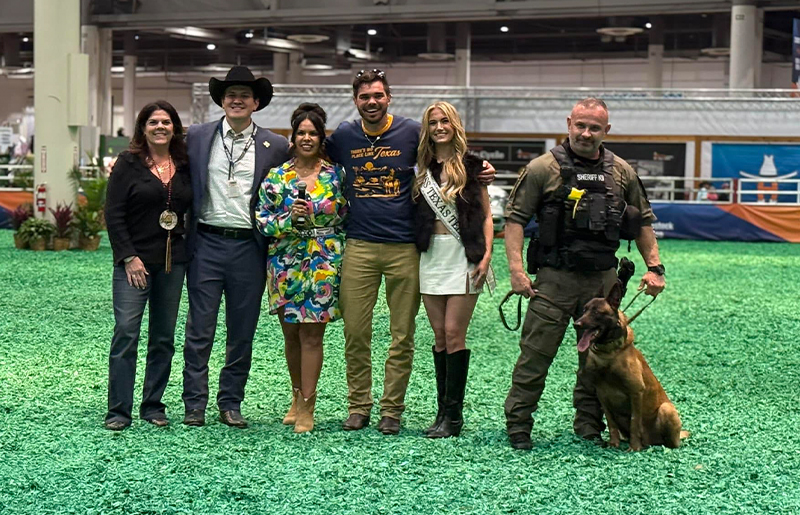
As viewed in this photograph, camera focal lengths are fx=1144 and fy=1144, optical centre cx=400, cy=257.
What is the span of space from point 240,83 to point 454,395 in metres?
1.94

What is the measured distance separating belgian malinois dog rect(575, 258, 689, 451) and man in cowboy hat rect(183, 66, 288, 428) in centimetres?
178

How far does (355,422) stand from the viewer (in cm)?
598

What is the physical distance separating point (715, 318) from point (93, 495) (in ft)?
27.4

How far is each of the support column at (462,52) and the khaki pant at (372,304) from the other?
109 ft

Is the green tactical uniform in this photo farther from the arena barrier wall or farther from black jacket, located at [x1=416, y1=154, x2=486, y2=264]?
the arena barrier wall

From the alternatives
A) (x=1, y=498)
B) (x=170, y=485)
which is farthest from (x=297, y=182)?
(x=1, y=498)

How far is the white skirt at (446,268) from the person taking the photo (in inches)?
227

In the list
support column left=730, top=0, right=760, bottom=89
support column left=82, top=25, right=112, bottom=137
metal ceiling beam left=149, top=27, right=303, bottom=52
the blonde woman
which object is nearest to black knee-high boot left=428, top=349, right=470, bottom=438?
the blonde woman

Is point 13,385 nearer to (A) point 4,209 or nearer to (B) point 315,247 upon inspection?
(B) point 315,247

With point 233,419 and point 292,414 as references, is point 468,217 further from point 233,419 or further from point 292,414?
point 233,419

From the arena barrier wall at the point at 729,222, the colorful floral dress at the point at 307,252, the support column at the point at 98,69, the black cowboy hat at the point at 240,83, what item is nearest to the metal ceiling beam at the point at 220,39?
the support column at the point at 98,69

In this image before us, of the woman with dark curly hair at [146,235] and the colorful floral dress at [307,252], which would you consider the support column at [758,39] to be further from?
the woman with dark curly hair at [146,235]

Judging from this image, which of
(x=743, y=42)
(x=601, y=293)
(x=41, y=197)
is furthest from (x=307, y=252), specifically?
(x=743, y=42)

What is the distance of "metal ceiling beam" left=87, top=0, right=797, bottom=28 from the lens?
1215 inches
